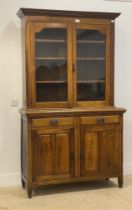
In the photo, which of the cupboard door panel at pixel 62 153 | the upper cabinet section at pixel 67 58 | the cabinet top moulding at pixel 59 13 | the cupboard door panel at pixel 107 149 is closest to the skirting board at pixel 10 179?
the cupboard door panel at pixel 62 153

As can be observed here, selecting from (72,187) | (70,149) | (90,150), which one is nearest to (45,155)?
(70,149)

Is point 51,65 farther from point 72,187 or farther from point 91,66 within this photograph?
point 72,187

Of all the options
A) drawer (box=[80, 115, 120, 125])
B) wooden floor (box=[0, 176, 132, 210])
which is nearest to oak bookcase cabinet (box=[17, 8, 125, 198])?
drawer (box=[80, 115, 120, 125])

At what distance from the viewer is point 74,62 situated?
4.07m

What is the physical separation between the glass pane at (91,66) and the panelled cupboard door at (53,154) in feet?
1.86

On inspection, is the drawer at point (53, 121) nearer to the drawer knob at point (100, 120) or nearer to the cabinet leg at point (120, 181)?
the drawer knob at point (100, 120)

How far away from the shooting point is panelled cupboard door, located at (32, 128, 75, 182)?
3824 millimetres

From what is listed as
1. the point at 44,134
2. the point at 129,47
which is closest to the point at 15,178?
the point at 44,134

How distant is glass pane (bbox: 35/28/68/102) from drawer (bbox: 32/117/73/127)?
290 millimetres

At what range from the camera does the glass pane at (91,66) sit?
4.16 m

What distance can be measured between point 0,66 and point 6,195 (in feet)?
5.20

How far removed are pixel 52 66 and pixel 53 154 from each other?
3.50 feet

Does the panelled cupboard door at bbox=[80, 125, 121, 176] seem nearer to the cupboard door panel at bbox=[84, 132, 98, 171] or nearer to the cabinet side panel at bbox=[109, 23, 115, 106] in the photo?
the cupboard door panel at bbox=[84, 132, 98, 171]

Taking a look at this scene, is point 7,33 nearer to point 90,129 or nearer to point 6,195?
point 90,129
